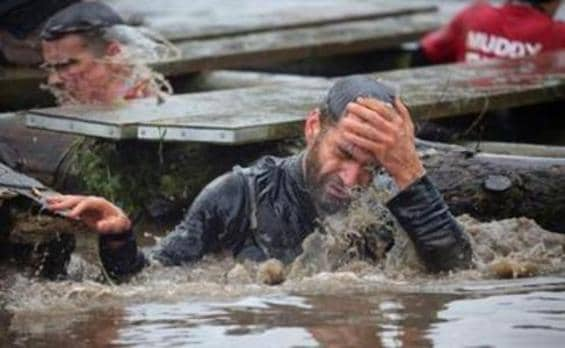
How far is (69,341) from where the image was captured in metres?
7.23

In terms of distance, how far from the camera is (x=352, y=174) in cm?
820

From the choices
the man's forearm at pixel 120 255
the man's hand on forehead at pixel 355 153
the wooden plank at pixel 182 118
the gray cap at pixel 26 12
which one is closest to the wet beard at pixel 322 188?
the man's hand on forehead at pixel 355 153

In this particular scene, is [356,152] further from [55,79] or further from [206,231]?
[55,79]

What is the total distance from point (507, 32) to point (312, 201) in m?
5.74

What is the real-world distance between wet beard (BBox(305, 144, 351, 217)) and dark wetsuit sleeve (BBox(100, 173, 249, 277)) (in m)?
0.28

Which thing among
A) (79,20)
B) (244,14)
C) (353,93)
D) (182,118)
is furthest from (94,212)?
(244,14)

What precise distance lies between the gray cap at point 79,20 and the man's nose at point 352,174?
335 centimetres

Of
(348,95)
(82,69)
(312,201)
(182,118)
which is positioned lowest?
(312,201)

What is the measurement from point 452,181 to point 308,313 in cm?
219

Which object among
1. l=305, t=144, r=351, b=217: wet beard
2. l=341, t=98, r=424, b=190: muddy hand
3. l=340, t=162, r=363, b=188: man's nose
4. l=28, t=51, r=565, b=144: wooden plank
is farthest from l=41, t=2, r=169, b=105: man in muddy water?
l=341, t=98, r=424, b=190: muddy hand

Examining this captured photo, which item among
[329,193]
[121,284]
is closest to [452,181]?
[329,193]

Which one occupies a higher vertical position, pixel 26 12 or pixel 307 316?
pixel 26 12

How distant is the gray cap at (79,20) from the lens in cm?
1120

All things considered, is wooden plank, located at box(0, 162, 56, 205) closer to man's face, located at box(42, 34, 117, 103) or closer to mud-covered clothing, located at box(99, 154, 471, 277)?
mud-covered clothing, located at box(99, 154, 471, 277)
